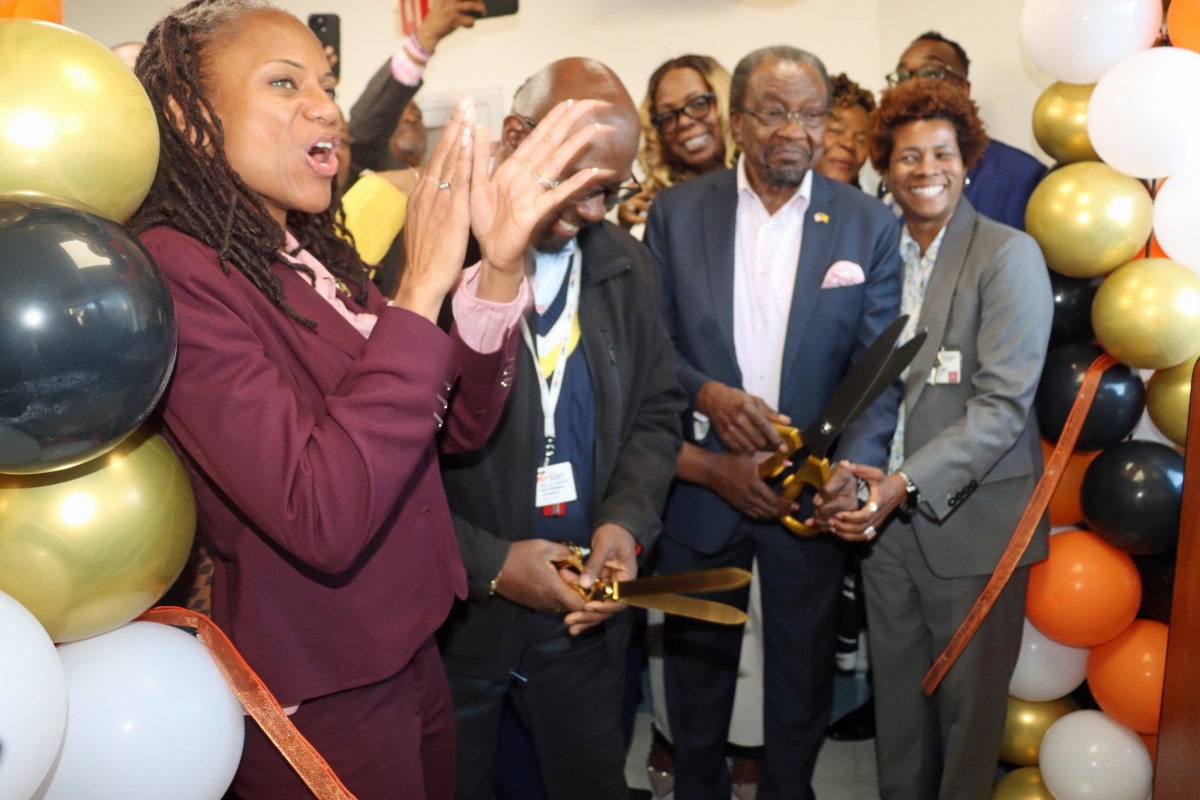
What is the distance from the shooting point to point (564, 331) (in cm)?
206

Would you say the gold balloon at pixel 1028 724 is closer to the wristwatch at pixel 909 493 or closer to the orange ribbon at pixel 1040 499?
the orange ribbon at pixel 1040 499

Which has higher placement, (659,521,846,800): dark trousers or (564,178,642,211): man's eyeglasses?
(564,178,642,211): man's eyeglasses

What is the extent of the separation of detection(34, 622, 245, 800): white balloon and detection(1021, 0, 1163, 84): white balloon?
220 cm

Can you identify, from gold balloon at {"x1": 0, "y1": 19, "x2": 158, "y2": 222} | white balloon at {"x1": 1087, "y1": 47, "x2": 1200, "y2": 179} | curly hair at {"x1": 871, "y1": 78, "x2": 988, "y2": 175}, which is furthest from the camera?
curly hair at {"x1": 871, "y1": 78, "x2": 988, "y2": 175}

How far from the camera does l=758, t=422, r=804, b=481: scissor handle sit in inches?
94.3

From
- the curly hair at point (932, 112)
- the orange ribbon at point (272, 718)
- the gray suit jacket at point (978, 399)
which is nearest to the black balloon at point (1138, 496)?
the gray suit jacket at point (978, 399)

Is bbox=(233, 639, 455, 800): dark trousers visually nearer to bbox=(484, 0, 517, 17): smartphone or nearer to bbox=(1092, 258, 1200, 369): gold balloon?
bbox=(1092, 258, 1200, 369): gold balloon

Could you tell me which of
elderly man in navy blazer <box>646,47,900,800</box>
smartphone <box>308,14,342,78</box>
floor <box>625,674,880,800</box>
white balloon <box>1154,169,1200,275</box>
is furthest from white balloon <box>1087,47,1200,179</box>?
smartphone <box>308,14,342,78</box>

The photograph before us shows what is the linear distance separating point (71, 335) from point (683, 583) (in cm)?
105

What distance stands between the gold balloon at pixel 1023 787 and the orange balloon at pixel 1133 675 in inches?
10.2

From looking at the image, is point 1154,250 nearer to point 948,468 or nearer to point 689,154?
point 948,468

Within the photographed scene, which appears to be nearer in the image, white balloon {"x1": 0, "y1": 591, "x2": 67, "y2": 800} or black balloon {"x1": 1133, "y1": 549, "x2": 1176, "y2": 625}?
white balloon {"x1": 0, "y1": 591, "x2": 67, "y2": 800}

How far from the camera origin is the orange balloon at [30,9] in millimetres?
1371

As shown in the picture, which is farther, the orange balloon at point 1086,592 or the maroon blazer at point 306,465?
the orange balloon at point 1086,592
